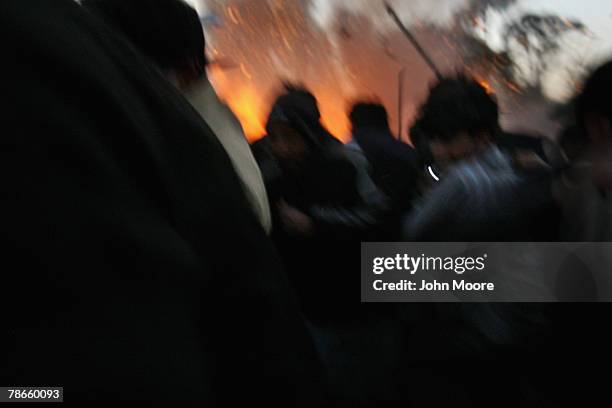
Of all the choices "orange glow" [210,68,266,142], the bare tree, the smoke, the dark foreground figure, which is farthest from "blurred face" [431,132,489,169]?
the smoke

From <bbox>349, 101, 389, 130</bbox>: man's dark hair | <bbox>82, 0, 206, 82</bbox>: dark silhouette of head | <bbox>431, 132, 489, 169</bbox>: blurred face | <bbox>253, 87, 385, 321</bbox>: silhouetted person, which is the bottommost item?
<bbox>253, 87, 385, 321</bbox>: silhouetted person

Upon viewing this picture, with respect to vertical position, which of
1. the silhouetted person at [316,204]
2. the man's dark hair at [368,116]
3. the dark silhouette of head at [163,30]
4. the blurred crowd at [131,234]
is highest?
the dark silhouette of head at [163,30]

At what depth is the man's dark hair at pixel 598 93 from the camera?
1.23m

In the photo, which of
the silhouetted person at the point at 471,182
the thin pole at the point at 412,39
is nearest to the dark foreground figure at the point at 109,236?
the silhouetted person at the point at 471,182

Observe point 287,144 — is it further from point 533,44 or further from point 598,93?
point 533,44

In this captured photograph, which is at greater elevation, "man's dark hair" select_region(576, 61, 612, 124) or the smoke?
the smoke

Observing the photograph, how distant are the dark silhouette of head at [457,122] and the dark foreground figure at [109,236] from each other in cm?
105

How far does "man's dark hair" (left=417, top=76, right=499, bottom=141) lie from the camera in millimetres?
1424

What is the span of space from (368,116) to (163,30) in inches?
60.2

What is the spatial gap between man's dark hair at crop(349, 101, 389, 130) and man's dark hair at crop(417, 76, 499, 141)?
2.13 feet

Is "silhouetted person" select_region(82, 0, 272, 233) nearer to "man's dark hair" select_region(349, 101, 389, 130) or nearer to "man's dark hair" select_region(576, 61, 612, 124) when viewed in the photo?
"man's dark hair" select_region(576, 61, 612, 124)

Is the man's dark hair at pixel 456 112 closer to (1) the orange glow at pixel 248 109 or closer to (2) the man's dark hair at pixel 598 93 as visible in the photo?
(2) the man's dark hair at pixel 598 93

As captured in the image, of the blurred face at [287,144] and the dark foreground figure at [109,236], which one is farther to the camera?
the blurred face at [287,144]

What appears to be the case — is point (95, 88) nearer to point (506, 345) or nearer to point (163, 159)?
point (163, 159)
